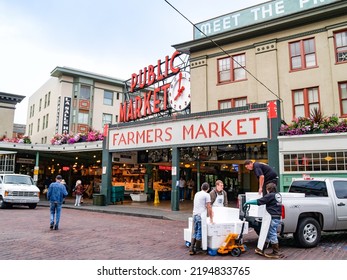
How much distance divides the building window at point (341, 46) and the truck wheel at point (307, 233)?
12424 mm

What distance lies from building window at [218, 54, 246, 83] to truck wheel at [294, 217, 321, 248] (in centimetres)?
1358

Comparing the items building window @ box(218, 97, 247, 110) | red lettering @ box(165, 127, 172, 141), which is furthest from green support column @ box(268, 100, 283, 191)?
red lettering @ box(165, 127, 172, 141)

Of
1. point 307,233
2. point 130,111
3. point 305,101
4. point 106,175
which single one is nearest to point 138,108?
point 130,111

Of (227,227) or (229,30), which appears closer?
(227,227)

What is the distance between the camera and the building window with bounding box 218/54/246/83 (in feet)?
69.8

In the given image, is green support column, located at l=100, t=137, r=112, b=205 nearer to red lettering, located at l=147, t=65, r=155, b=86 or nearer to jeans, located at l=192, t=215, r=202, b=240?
red lettering, located at l=147, t=65, r=155, b=86

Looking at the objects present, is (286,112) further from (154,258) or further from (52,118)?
(52,118)

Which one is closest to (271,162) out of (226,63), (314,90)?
(314,90)

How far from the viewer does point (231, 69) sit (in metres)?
21.5

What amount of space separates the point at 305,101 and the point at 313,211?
11263 mm

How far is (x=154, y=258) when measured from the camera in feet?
24.9

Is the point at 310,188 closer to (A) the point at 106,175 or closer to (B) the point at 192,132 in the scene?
(B) the point at 192,132

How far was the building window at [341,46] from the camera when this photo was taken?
714 inches

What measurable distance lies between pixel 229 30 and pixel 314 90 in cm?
650
